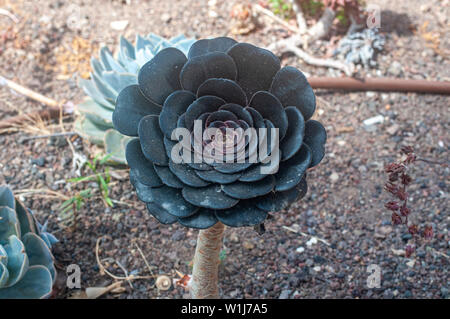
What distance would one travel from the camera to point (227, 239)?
1.59 m

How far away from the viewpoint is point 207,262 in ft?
3.69

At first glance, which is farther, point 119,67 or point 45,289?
point 119,67

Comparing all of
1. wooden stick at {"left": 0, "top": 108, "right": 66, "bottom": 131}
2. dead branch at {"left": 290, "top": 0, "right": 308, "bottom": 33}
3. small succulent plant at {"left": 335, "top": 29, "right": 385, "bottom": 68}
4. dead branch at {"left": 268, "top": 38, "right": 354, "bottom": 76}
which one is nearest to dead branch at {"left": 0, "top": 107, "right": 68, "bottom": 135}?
wooden stick at {"left": 0, "top": 108, "right": 66, "bottom": 131}

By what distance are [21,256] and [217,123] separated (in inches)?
25.9

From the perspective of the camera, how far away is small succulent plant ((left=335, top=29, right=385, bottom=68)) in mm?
2139

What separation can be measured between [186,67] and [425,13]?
2058 mm

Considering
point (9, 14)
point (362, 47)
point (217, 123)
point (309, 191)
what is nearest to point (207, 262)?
point (217, 123)

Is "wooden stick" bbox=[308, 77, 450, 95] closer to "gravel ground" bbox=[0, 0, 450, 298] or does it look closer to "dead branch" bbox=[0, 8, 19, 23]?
"gravel ground" bbox=[0, 0, 450, 298]

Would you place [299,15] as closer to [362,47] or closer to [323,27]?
[323,27]

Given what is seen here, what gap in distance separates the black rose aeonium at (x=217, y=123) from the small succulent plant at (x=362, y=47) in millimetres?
1393

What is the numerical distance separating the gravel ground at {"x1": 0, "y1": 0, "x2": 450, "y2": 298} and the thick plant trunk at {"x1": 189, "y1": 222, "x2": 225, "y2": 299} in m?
0.26

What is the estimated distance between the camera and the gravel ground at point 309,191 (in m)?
1.48

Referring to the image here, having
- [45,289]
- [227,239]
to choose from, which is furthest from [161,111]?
[227,239]

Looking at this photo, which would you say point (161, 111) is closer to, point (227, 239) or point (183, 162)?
point (183, 162)
